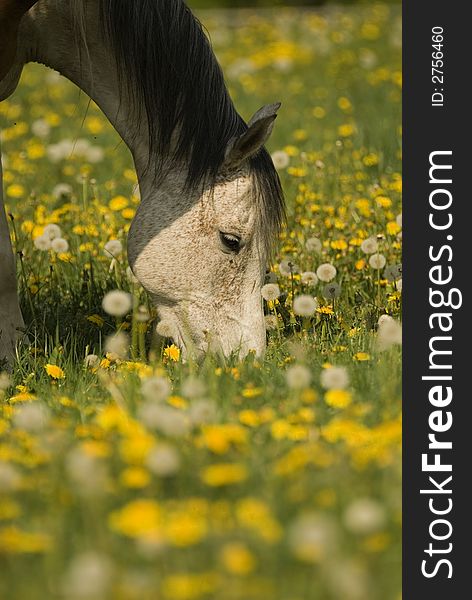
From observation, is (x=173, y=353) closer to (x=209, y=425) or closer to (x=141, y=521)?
(x=209, y=425)

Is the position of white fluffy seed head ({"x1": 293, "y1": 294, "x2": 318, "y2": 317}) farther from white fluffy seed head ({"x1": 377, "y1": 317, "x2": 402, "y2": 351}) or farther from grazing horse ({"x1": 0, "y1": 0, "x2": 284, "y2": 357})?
white fluffy seed head ({"x1": 377, "y1": 317, "x2": 402, "y2": 351})

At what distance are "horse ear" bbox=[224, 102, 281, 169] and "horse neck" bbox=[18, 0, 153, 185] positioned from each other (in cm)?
41

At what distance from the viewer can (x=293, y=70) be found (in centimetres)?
1179

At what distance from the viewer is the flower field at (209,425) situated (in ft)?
7.71

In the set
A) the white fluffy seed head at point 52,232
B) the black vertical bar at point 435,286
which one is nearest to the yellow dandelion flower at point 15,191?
the white fluffy seed head at point 52,232

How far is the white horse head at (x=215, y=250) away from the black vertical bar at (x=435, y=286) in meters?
0.65

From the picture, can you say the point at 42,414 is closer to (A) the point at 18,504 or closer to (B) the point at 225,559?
(A) the point at 18,504

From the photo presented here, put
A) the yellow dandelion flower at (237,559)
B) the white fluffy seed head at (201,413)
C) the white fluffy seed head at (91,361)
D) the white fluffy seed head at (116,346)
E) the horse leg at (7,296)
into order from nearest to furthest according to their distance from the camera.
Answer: the yellow dandelion flower at (237,559)
the white fluffy seed head at (201,413)
the white fluffy seed head at (116,346)
the white fluffy seed head at (91,361)
the horse leg at (7,296)

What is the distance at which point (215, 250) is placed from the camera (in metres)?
4.51

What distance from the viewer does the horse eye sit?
449 cm

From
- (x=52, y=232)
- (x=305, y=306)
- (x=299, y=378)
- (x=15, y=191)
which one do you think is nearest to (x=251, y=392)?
(x=299, y=378)

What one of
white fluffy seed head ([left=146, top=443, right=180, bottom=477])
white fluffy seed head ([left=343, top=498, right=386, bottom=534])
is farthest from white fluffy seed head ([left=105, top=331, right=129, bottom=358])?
white fluffy seed head ([left=343, top=498, right=386, bottom=534])

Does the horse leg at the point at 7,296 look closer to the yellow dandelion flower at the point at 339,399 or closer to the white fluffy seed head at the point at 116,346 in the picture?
the white fluffy seed head at the point at 116,346

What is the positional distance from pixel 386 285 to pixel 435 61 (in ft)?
4.13
